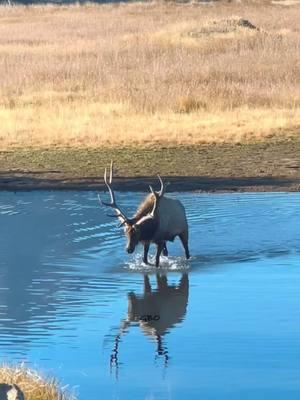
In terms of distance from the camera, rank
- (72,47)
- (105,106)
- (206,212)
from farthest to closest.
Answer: (72,47) < (105,106) < (206,212)

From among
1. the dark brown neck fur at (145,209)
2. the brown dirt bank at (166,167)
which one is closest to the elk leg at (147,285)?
the dark brown neck fur at (145,209)

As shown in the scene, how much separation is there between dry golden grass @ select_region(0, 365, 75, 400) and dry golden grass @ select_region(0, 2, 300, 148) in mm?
14934

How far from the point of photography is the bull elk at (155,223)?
41.3 feet

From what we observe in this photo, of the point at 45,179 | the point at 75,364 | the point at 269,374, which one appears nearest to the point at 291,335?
the point at 269,374

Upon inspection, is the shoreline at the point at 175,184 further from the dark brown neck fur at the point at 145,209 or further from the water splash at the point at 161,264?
the dark brown neck fur at the point at 145,209

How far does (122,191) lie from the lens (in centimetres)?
1864

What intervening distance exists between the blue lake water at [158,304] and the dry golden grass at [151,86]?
21.4ft

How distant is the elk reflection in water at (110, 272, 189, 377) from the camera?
9836mm

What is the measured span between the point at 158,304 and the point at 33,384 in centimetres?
381

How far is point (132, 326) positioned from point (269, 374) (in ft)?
6.53

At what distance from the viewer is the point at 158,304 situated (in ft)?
37.0

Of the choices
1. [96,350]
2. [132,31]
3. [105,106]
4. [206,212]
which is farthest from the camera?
[132,31]

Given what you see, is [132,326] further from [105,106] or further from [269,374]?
[105,106]

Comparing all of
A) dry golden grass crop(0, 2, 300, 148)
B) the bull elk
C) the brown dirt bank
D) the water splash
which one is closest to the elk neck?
the bull elk
